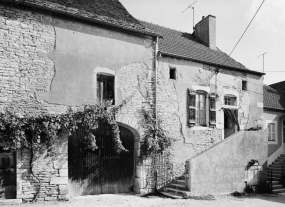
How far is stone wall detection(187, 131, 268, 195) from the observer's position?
9773 mm

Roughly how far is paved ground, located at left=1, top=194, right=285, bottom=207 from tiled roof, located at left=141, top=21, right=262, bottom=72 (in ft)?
18.4

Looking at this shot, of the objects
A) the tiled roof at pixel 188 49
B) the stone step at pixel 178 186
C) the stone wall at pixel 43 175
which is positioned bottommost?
the stone step at pixel 178 186

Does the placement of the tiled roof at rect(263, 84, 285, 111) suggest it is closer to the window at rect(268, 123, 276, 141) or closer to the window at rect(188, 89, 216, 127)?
the window at rect(268, 123, 276, 141)

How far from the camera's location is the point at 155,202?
894 cm

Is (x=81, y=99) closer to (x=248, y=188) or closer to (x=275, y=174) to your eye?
(x=248, y=188)

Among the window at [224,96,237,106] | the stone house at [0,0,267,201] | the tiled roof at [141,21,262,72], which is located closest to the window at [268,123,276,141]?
the stone house at [0,0,267,201]

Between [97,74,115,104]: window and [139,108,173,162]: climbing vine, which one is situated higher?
[97,74,115,104]: window

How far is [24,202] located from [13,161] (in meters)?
1.22

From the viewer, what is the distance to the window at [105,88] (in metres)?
9.78

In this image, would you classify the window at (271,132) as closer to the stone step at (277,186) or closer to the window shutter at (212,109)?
the stone step at (277,186)

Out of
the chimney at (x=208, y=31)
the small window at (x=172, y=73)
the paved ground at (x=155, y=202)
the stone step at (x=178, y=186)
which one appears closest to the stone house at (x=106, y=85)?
the small window at (x=172, y=73)

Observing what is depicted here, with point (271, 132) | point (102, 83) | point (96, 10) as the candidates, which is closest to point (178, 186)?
point (102, 83)

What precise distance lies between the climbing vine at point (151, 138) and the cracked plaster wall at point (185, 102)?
542 millimetres

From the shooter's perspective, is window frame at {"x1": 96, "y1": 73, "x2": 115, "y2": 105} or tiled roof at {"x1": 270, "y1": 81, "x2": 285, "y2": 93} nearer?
window frame at {"x1": 96, "y1": 73, "x2": 115, "y2": 105}
